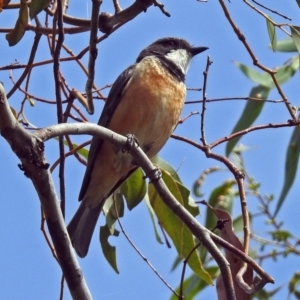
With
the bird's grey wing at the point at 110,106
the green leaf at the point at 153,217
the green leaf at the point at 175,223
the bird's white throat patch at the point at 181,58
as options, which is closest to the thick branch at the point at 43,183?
the green leaf at the point at 175,223

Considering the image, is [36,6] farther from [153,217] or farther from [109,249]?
[153,217]

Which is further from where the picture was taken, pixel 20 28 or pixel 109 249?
pixel 109 249

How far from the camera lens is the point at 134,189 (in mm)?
3252

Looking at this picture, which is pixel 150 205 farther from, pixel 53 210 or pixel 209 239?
pixel 53 210

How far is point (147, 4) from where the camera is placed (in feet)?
7.55

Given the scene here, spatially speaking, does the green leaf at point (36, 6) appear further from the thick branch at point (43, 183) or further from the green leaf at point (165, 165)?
the green leaf at point (165, 165)

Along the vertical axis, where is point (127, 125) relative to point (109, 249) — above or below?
above

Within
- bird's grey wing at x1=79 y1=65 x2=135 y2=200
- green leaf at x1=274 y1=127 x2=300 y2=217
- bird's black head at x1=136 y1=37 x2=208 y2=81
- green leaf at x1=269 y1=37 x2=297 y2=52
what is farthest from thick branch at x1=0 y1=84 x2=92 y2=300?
green leaf at x1=269 y1=37 x2=297 y2=52

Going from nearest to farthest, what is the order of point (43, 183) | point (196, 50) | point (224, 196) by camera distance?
point (43, 183), point (224, 196), point (196, 50)

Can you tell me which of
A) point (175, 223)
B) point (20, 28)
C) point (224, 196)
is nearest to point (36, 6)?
point (20, 28)

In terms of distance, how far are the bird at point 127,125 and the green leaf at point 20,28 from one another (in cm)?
84

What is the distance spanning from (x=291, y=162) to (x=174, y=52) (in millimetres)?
912

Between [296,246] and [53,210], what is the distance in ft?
7.14

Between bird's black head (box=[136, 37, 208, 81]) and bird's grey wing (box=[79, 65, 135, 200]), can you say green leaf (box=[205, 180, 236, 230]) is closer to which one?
bird's black head (box=[136, 37, 208, 81])
